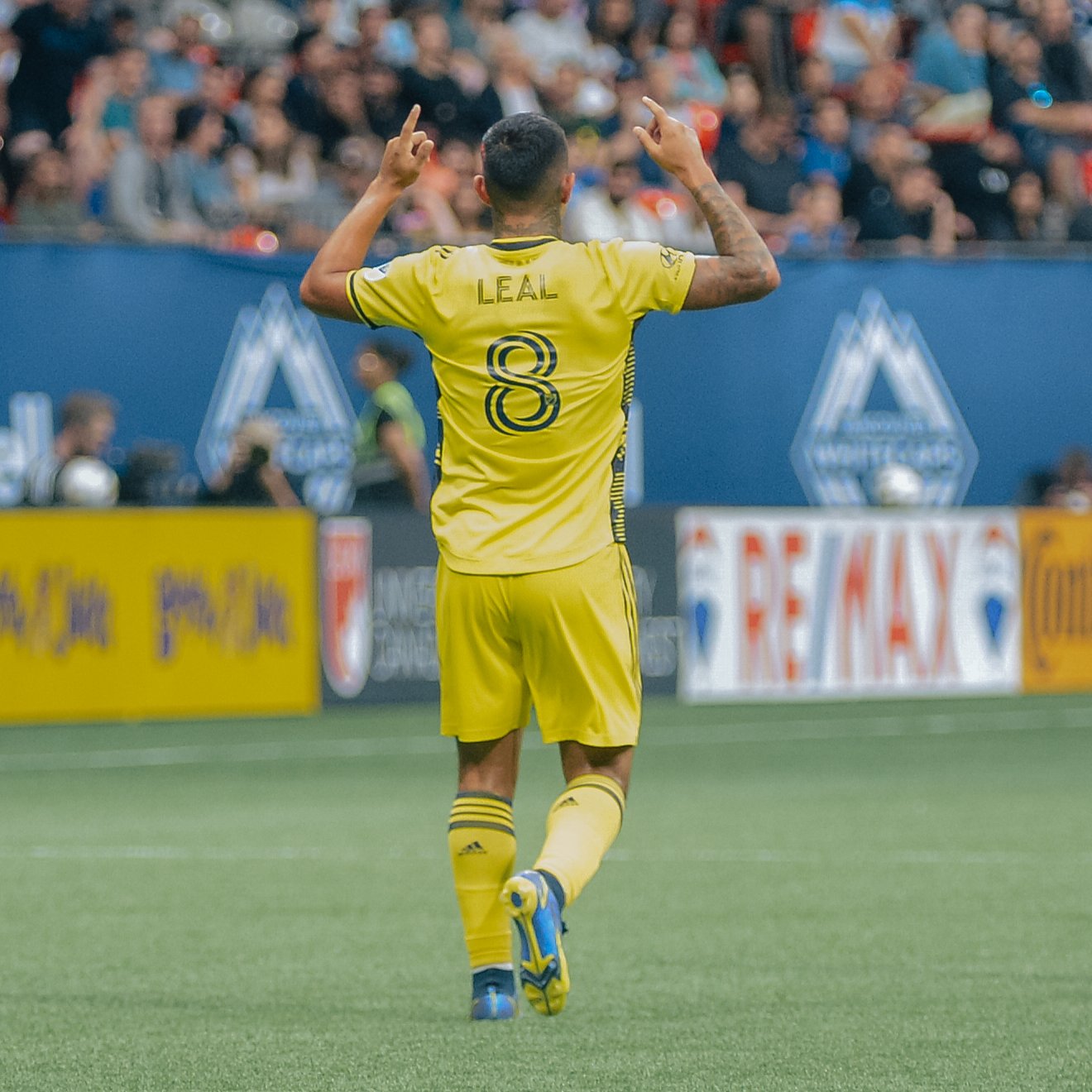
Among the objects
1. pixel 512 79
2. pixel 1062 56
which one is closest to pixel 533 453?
pixel 512 79

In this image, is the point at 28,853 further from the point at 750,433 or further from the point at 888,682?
the point at 750,433

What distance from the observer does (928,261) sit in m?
19.0

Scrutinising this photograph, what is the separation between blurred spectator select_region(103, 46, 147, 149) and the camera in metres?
16.4

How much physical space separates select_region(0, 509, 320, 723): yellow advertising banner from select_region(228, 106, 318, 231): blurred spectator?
3008 millimetres

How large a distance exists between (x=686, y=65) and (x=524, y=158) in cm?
1499

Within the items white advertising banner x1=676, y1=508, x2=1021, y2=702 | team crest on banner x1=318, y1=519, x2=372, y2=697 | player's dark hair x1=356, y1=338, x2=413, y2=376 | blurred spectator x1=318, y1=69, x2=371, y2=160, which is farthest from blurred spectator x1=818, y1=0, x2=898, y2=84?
team crest on banner x1=318, y1=519, x2=372, y2=697

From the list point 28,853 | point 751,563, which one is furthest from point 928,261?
point 28,853

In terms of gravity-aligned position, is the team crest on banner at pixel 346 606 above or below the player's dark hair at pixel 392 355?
below

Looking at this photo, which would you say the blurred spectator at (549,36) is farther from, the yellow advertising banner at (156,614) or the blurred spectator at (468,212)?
the yellow advertising banner at (156,614)

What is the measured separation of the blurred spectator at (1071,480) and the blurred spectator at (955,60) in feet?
13.7

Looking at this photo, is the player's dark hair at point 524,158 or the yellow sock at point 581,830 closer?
the yellow sock at point 581,830

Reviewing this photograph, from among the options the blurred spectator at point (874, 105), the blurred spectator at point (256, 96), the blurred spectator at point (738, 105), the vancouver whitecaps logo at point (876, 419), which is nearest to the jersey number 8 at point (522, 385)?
the blurred spectator at point (256, 96)

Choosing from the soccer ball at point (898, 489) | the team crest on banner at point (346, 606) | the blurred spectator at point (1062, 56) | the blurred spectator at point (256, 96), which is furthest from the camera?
the blurred spectator at point (1062, 56)

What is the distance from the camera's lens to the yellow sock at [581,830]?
5160 mm
